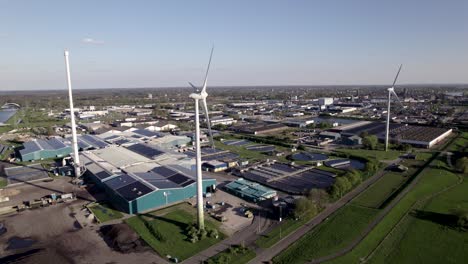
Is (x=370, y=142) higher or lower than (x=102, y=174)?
higher

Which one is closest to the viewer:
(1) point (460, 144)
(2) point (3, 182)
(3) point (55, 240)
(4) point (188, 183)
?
(3) point (55, 240)

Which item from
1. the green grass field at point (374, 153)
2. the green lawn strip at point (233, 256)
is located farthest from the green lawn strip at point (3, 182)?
the green grass field at point (374, 153)

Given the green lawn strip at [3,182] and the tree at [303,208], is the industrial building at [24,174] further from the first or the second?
the tree at [303,208]

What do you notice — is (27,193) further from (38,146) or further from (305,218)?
(305,218)

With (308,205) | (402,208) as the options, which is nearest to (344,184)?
(402,208)

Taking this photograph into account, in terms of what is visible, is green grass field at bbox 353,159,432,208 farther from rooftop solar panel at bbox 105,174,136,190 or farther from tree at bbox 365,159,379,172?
rooftop solar panel at bbox 105,174,136,190

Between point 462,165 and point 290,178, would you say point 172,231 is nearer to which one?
point 290,178

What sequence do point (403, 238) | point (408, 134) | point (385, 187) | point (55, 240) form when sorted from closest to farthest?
point (403, 238) → point (55, 240) → point (385, 187) → point (408, 134)
